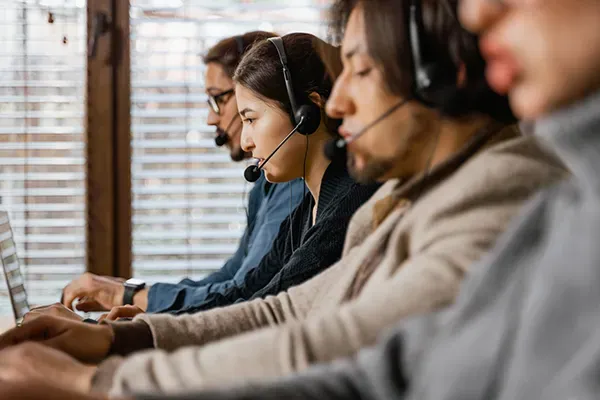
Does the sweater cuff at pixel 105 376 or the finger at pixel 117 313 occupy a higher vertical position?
the sweater cuff at pixel 105 376

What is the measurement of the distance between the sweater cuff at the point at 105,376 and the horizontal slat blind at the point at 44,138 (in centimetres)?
202

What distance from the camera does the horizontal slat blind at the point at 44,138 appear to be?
2826mm

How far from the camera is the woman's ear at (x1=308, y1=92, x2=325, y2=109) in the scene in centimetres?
172

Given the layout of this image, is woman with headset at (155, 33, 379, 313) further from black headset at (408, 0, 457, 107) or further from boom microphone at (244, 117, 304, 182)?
black headset at (408, 0, 457, 107)

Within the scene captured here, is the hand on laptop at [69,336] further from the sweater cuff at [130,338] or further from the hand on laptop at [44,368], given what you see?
the hand on laptop at [44,368]

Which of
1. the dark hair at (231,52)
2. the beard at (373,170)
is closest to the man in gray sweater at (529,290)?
the beard at (373,170)

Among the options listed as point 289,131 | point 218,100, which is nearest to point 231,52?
point 218,100

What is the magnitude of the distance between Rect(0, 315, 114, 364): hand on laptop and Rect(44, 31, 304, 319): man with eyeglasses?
1.78 ft

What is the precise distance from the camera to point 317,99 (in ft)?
5.67

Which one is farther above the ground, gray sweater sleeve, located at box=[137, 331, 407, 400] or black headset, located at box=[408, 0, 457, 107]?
black headset, located at box=[408, 0, 457, 107]

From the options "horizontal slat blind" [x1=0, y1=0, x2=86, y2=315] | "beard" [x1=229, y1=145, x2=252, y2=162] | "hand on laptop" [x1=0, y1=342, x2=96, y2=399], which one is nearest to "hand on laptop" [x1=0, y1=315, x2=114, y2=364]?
"hand on laptop" [x1=0, y1=342, x2=96, y2=399]

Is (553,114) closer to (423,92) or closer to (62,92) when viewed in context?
(423,92)

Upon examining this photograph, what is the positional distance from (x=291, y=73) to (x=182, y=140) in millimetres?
1335

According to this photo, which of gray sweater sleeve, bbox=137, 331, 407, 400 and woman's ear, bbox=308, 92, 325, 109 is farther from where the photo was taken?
woman's ear, bbox=308, 92, 325, 109
